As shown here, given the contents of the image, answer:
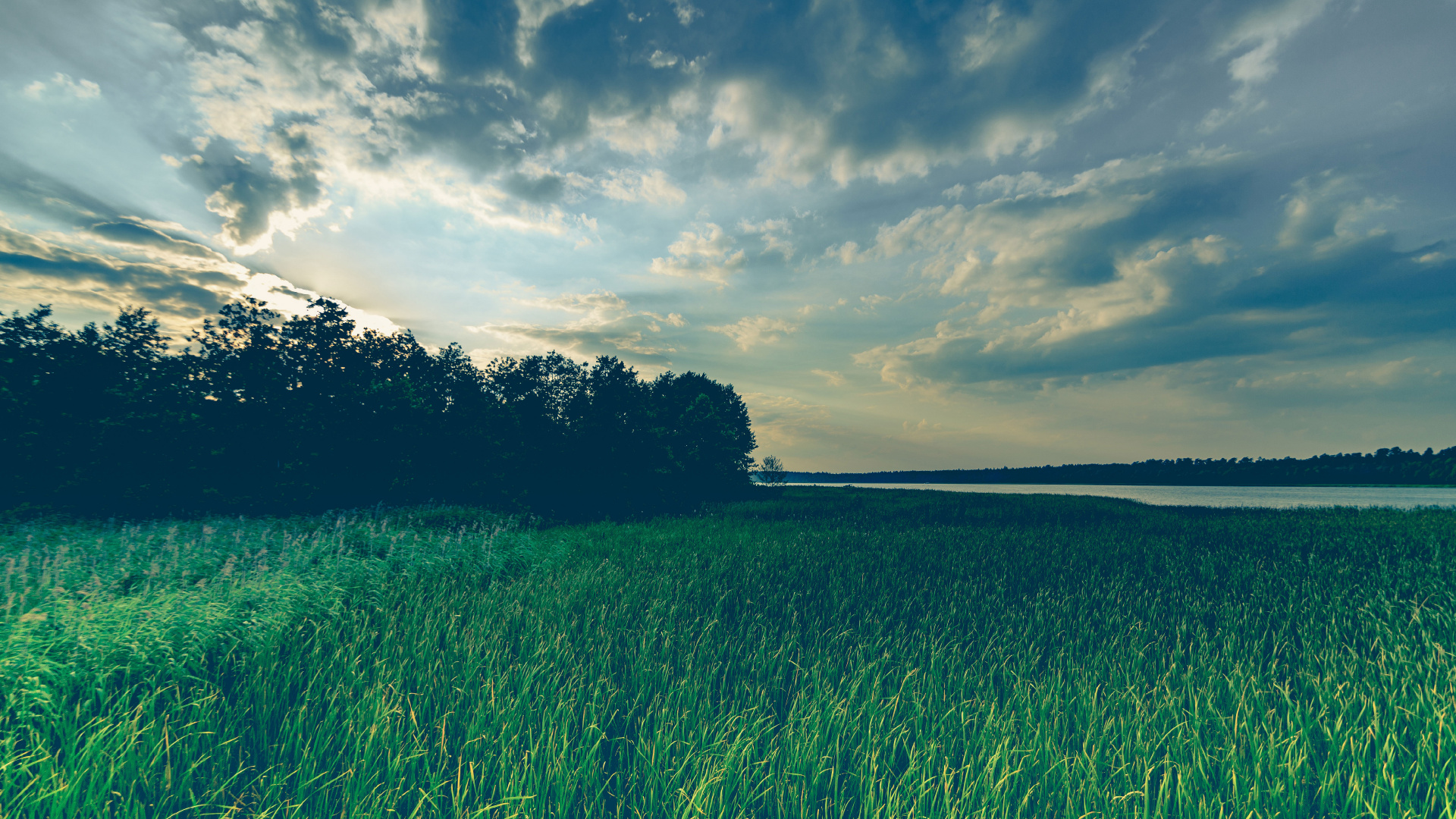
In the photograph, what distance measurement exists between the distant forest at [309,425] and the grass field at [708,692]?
388 inches

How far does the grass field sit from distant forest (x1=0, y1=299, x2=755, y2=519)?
9850mm

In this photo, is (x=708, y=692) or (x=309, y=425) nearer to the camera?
(x=708, y=692)

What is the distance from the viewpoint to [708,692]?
437cm

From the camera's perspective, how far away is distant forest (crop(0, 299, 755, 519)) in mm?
15977

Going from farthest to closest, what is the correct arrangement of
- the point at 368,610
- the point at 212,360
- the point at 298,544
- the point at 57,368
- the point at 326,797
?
the point at 212,360 → the point at 57,368 → the point at 298,544 → the point at 368,610 → the point at 326,797

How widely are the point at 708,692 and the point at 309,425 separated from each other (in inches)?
920

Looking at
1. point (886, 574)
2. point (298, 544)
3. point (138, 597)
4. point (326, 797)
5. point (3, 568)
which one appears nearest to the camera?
point (326, 797)

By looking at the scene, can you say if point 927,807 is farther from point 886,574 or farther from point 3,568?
point 3,568

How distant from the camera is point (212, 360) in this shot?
2041 centimetres

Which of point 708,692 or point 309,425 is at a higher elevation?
point 309,425

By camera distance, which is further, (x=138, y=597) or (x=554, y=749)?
(x=138, y=597)

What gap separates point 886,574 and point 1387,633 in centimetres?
613

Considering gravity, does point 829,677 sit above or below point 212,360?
below

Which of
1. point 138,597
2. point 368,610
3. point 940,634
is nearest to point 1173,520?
point 940,634
